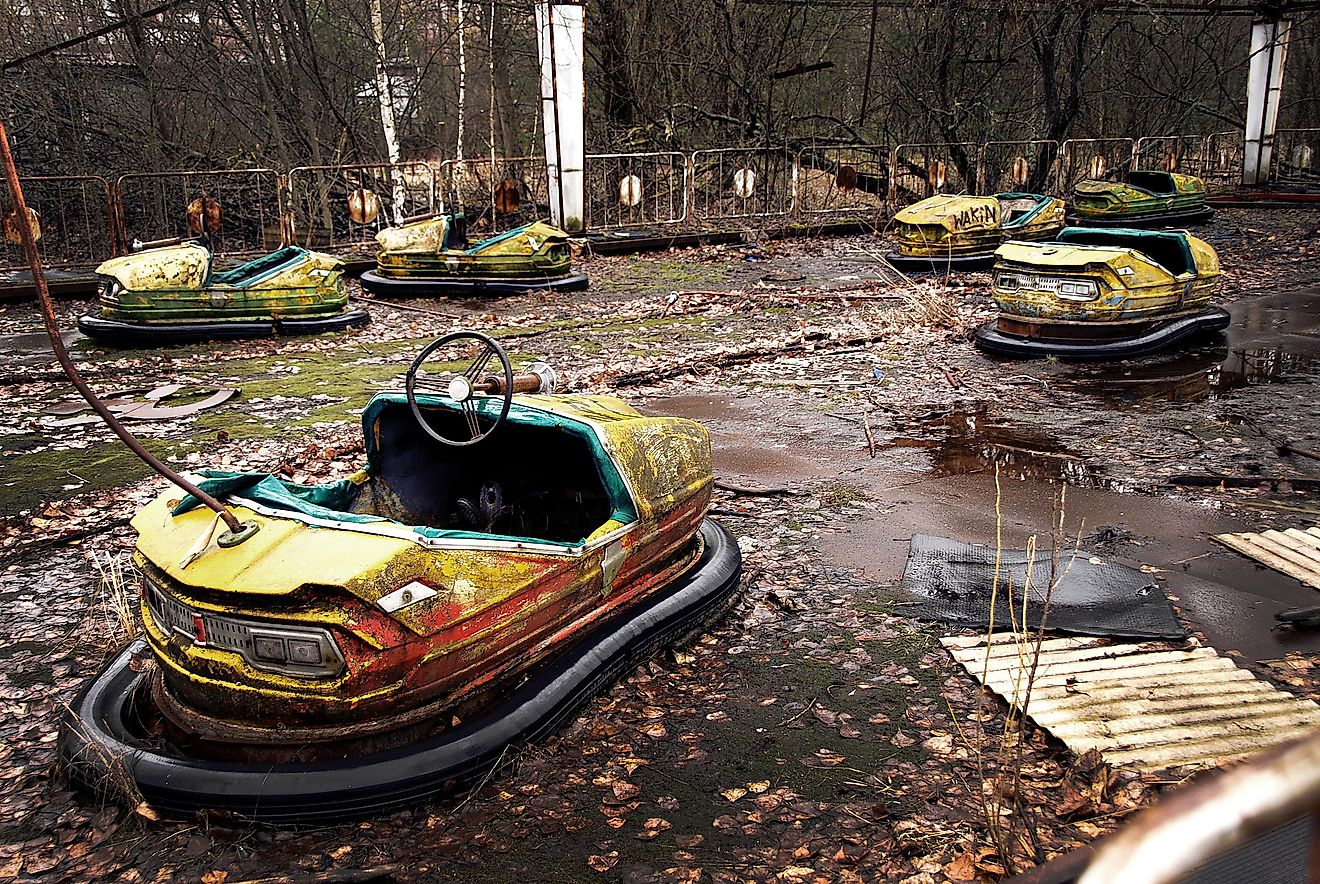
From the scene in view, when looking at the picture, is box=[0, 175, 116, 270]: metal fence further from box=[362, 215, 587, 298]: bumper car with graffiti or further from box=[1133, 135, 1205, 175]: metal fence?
box=[1133, 135, 1205, 175]: metal fence

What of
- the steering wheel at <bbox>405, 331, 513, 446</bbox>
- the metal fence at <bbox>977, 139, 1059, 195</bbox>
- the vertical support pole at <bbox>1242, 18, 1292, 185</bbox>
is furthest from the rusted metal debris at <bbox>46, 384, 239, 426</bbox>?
the vertical support pole at <bbox>1242, 18, 1292, 185</bbox>

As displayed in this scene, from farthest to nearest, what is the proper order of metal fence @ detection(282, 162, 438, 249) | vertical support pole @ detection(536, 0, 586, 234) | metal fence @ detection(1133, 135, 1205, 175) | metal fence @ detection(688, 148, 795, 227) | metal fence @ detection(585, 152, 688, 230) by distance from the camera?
1. metal fence @ detection(1133, 135, 1205, 175)
2. metal fence @ detection(688, 148, 795, 227)
3. metal fence @ detection(585, 152, 688, 230)
4. vertical support pole @ detection(536, 0, 586, 234)
5. metal fence @ detection(282, 162, 438, 249)

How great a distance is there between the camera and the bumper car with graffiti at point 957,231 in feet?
38.1

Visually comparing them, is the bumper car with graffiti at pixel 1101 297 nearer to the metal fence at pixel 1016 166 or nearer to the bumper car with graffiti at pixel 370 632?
the bumper car with graffiti at pixel 370 632

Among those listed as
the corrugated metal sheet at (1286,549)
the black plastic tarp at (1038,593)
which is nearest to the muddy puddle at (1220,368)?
the corrugated metal sheet at (1286,549)

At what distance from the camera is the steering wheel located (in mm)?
3115

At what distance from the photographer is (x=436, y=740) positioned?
270 centimetres

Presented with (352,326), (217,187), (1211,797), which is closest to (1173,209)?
(352,326)

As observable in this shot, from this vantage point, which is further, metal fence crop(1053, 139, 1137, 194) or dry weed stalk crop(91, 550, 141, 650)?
metal fence crop(1053, 139, 1137, 194)

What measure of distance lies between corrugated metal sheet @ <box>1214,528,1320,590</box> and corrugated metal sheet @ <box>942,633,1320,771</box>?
861mm

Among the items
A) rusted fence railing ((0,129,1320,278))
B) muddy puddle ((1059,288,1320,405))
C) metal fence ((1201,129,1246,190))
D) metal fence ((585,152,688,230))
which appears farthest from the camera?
metal fence ((1201,129,1246,190))

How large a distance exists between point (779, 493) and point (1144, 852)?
181 inches

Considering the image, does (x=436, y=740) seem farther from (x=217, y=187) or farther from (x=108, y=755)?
(x=217, y=187)

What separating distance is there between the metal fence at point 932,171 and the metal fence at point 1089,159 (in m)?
1.65
